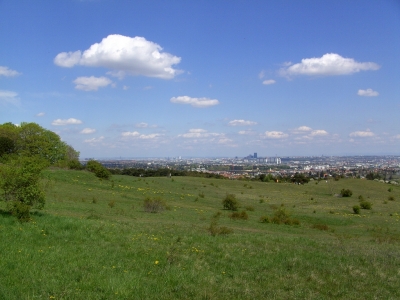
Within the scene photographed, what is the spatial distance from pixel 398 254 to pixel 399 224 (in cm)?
1742

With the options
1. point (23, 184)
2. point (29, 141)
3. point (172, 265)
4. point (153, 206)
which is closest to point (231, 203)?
point (153, 206)

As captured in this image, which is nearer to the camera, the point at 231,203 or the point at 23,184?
the point at 23,184

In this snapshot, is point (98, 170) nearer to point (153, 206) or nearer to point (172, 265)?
point (153, 206)

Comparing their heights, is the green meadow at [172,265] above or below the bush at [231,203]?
above

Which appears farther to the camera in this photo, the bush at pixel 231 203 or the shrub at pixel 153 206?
the bush at pixel 231 203

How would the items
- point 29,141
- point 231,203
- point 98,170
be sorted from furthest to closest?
point 29,141 → point 98,170 → point 231,203

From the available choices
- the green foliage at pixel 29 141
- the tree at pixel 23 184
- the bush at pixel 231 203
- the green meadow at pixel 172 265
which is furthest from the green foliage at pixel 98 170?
the tree at pixel 23 184

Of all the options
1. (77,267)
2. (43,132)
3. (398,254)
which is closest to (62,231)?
(77,267)

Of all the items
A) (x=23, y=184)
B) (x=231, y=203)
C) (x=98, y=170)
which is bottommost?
(x=231, y=203)

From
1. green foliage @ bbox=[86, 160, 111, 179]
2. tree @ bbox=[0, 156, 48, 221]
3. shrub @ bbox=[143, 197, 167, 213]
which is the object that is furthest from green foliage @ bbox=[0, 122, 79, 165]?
tree @ bbox=[0, 156, 48, 221]

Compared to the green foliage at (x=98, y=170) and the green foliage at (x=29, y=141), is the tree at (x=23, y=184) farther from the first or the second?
the green foliage at (x=29, y=141)

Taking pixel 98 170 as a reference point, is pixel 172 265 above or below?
below

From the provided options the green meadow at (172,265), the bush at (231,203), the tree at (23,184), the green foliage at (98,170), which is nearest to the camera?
the green meadow at (172,265)

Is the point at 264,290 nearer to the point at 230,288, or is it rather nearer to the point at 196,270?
the point at 230,288
